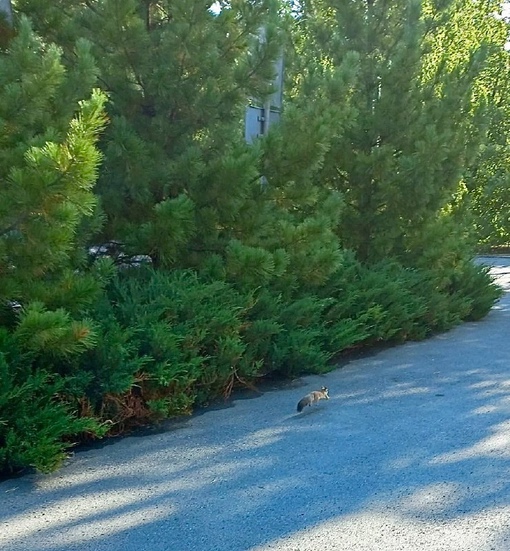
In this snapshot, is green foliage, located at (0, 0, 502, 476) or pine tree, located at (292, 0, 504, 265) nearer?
green foliage, located at (0, 0, 502, 476)

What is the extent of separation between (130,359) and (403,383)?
2.90 metres

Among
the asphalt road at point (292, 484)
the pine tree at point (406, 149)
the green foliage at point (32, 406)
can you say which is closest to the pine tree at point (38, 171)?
the green foliage at point (32, 406)

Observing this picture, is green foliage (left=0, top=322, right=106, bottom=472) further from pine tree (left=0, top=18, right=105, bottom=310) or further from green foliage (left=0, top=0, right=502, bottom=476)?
pine tree (left=0, top=18, right=105, bottom=310)

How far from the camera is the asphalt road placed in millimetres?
3535

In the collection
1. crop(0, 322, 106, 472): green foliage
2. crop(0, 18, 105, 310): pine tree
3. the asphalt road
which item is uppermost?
crop(0, 18, 105, 310): pine tree

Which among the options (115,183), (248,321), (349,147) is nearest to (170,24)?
(115,183)

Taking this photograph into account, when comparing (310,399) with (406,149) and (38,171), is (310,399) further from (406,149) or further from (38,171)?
(406,149)

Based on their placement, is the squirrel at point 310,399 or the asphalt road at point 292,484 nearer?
the asphalt road at point 292,484

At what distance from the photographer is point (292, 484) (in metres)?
4.21

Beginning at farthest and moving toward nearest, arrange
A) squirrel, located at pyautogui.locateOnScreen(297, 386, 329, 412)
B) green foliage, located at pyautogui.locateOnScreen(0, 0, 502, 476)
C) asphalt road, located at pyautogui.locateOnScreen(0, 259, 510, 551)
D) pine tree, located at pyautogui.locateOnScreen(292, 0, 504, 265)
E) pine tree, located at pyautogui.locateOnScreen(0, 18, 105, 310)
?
pine tree, located at pyautogui.locateOnScreen(292, 0, 504, 265) < squirrel, located at pyautogui.locateOnScreen(297, 386, 329, 412) < green foliage, located at pyautogui.locateOnScreen(0, 0, 502, 476) < pine tree, located at pyautogui.locateOnScreen(0, 18, 105, 310) < asphalt road, located at pyautogui.locateOnScreen(0, 259, 510, 551)

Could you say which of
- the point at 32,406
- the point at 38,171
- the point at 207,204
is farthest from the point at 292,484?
the point at 207,204

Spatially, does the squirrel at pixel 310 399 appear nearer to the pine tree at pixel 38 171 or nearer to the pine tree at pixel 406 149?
the pine tree at pixel 38 171

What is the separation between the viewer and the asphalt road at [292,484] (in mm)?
3535

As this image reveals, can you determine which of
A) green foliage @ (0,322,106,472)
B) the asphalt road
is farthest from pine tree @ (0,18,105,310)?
the asphalt road
